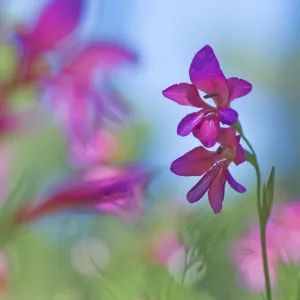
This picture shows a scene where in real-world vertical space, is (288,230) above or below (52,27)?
below

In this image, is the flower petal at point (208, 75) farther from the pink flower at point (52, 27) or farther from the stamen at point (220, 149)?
the pink flower at point (52, 27)

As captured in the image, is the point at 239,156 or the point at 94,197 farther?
the point at 94,197

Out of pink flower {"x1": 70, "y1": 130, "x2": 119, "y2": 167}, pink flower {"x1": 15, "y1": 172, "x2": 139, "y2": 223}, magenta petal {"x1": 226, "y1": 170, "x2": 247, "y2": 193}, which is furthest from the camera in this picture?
pink flower {"x1": 70, "y1": 130, "x2": 119, "y2": 167}

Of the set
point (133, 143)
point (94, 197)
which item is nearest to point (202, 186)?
point (94, 197)

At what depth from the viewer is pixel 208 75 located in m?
0.20

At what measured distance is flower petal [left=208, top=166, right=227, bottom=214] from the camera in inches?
7.5

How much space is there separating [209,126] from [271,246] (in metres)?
0.17

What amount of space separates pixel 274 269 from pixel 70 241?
0.29m

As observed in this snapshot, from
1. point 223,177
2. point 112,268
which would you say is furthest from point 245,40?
point 223,177

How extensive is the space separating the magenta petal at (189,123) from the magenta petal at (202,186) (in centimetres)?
1

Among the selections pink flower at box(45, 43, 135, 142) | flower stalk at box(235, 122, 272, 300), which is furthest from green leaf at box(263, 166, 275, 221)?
pink flower at box(45, 43, 135, 142)

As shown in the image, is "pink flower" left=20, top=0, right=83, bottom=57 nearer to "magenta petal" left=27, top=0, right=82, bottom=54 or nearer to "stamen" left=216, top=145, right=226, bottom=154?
"magenta petal" left=27, top=0, right=82, bottom=54

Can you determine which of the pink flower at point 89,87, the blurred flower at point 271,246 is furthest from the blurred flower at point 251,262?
the pink flower at point 89,87

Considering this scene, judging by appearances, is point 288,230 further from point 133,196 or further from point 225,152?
point 225,152
